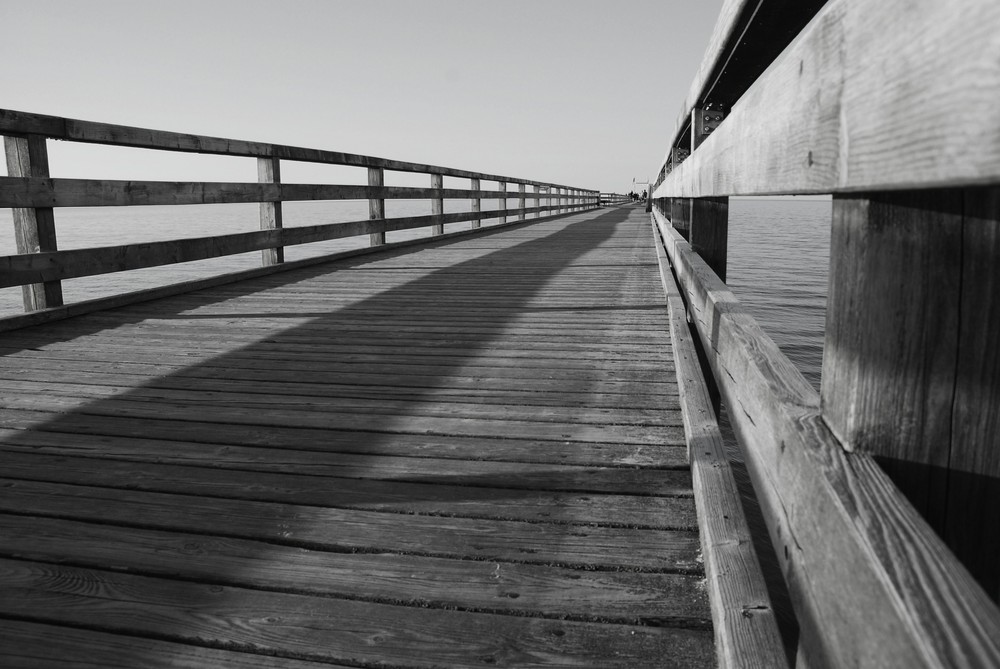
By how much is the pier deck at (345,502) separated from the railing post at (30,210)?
1.44 feet

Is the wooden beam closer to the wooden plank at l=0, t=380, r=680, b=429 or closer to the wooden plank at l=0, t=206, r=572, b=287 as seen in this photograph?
the wooden plank at l=0, t=206, r=572, b=287

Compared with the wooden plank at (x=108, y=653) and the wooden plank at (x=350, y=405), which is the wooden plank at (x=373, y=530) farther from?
the wooden plank at (x=350, y=405)

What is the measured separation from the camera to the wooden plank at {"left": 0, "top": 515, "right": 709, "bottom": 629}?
1332 millimetres

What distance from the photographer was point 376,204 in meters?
7.91

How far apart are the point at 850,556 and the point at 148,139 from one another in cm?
442

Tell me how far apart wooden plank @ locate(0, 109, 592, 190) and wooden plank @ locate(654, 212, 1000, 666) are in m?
3.61

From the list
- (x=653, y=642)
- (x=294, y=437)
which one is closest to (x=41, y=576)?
(x=294, y=437)

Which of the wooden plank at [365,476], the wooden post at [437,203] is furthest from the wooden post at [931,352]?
Result: the wooden post at [437,203]

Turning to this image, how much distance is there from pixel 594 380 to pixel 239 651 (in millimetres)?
1783

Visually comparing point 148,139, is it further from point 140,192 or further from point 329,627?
point 329,627

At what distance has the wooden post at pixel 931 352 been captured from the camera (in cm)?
70

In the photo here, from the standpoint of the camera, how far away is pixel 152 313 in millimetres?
4117

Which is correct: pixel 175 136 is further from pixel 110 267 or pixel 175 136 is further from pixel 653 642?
pixel 653 642

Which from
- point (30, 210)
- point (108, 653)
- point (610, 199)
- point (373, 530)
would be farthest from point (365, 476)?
point (610, 199)
